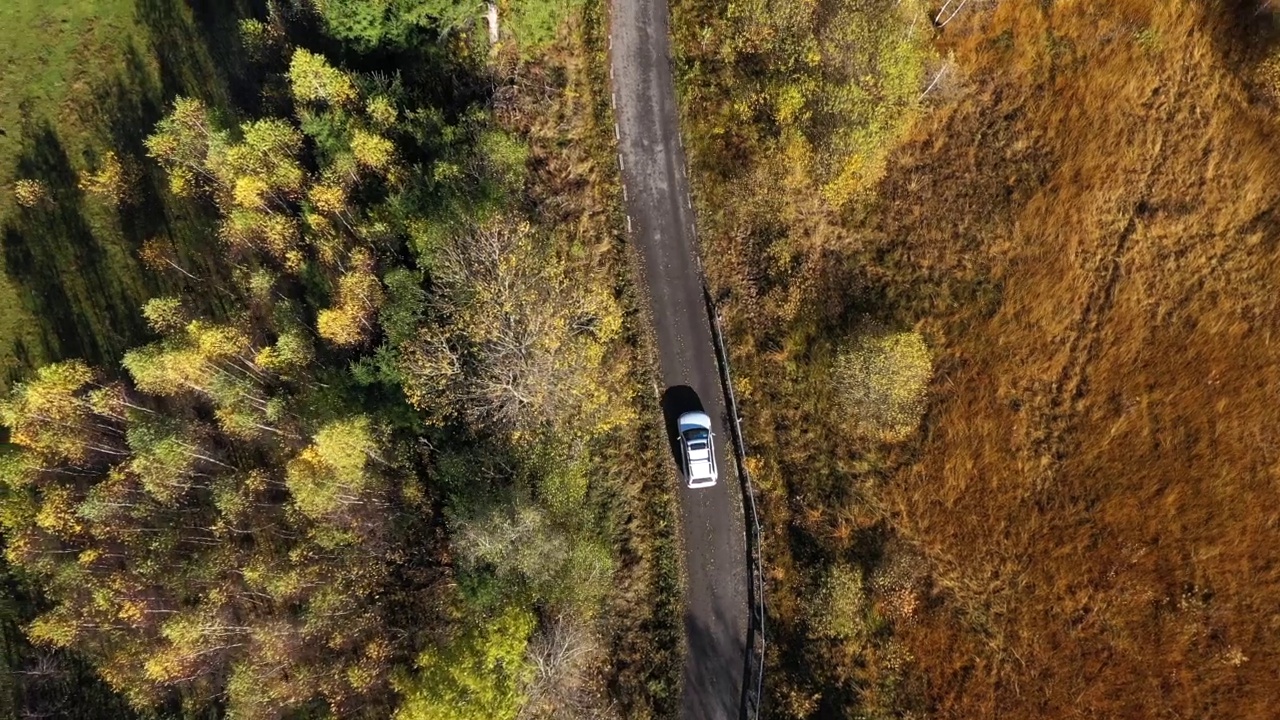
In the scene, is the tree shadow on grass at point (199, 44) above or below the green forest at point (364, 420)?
above

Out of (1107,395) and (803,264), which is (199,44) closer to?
(803,264)

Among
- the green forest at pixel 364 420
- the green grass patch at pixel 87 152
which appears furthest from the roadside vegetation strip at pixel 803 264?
the green grass patch at pixel 87 152

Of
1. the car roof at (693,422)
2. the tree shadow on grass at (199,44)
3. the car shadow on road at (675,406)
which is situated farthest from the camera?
the tree shadow on grass at (199,44)

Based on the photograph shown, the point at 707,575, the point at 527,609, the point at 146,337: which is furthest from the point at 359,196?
the point at 707,575

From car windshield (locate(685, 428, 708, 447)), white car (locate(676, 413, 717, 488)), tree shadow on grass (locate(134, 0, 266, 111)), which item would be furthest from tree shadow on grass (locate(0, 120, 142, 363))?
car windshield (locate(685, 428, 708, 447))

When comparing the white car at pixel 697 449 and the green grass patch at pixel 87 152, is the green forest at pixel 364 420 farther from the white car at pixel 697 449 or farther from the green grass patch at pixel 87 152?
the white car at pixel 697 449

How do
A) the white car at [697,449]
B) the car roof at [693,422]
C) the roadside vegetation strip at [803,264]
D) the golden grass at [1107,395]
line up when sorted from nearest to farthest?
the golden grass at [1107,395] → the roadside vegetation strip at [803,264] → the white car at [697,449] → the car roof at [693,422]

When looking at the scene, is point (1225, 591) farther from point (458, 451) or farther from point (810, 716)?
point (458, 451)
